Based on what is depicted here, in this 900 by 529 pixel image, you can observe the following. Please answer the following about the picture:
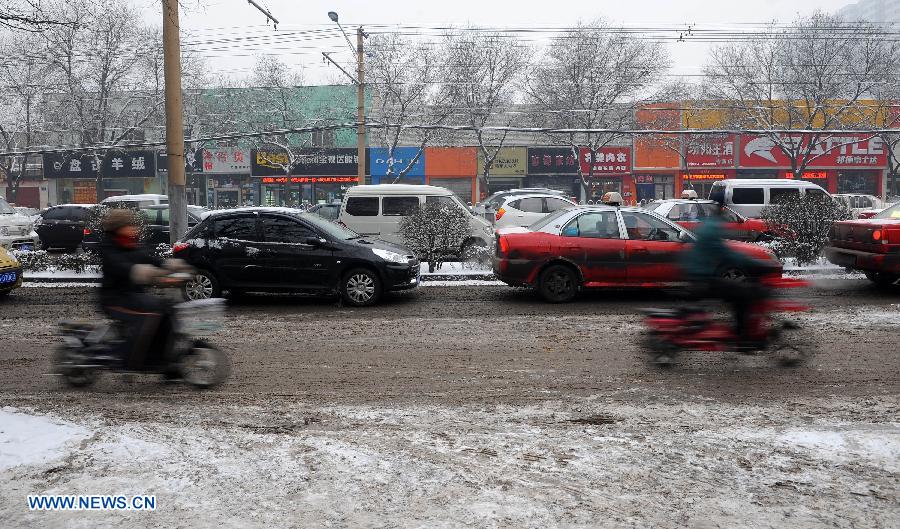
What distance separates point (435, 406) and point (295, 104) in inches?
1617

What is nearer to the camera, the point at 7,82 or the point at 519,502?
the point at 519,502

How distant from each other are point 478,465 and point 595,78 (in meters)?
38.3

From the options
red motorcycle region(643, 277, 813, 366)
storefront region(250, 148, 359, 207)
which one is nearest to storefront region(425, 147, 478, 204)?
storefront region(250, 148, 359, 207)

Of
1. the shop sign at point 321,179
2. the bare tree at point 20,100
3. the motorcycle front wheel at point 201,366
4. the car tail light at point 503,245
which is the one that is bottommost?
the motorcycle front wheel at point 201,366

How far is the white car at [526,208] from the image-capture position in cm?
1869

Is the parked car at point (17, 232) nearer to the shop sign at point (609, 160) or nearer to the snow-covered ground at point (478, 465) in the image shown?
the snow-covered ground at point (478, 465)

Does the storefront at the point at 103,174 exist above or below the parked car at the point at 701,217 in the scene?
above

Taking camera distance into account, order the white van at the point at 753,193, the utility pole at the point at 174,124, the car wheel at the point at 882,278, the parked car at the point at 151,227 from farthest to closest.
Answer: the white van at the point at 753,193 < the parked car at the point at 151,227 < the utility pole at the point at 174,124 < the car wheel at the point at 882,278

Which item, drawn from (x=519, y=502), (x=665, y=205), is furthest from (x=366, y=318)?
(x=665, y=205)

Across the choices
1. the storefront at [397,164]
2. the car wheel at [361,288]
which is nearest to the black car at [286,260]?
the car wheel at [361,288]

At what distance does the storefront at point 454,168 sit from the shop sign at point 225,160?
11656 mm

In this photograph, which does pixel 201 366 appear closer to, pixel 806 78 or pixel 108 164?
pixel 806 78

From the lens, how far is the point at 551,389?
20.7 feet

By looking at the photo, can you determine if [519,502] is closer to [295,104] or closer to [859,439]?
[859,439]
